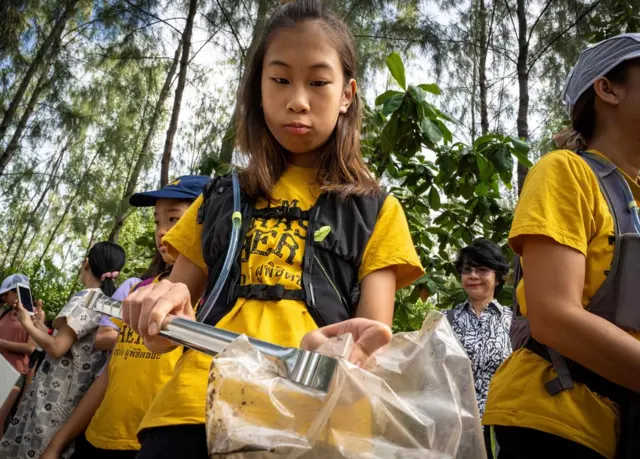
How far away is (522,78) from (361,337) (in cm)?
696

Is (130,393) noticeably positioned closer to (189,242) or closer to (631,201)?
(189,242)

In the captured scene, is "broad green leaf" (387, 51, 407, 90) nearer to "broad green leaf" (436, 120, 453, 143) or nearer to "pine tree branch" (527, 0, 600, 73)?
"broad green leaf" (436, 120, 453, 143)

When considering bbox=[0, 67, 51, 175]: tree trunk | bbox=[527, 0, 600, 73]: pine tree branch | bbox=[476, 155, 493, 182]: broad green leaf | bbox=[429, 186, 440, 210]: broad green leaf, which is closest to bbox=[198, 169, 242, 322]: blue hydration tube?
bbox=[476, 155, 493, 182]: broad green leaf

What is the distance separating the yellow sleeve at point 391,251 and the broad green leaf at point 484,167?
6.92 feet

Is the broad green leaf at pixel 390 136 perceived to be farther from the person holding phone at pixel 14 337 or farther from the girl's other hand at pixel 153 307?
the person holding phone at pixel 14 337

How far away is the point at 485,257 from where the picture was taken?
12.5 feet

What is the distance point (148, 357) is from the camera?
2154 mm

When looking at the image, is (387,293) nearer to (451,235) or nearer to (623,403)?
(623,403)

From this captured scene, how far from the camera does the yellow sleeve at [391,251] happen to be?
49.8 inches

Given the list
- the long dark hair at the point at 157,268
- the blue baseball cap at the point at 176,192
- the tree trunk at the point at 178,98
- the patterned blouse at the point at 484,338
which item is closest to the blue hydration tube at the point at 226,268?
the blue baseball cap at the point at 176,192

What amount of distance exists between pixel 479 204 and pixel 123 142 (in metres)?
8.53

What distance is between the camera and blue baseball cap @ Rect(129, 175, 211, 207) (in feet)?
8.34

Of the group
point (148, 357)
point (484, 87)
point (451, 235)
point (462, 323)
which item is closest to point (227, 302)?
point (148, 357)

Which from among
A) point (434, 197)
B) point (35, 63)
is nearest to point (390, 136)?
point (434, 197)
